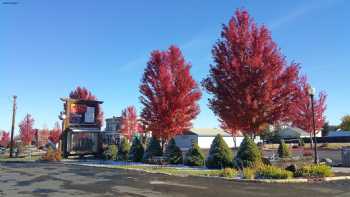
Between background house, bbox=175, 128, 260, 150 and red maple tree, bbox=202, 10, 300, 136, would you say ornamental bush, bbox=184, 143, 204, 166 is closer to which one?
red maple tree, bbox=202, 10, 300, 136

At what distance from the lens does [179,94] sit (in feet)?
110

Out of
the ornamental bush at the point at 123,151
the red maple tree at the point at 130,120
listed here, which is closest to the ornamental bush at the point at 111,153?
the ornamental bush at the point at 123,151

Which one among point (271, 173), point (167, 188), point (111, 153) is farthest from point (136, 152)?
point (167, 188)

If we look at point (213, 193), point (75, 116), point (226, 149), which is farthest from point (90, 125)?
point (213, 193)

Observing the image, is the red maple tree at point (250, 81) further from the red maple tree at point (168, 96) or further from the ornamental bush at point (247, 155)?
the red maple tree at point (168, 96)

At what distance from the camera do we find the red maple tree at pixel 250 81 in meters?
23.9

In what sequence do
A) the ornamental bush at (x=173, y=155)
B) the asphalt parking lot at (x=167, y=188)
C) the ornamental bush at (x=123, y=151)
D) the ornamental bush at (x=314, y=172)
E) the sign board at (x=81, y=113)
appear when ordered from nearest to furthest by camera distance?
1. the asphalt parking lot at (x=167, y=188)
2. the ornamental bush at (x=314, y=172)
3. the ornamental bush at (x=173, y=155)
4. the ornamental bush at (x=123, y=151)
5. the sign board at (x=81, y=113)

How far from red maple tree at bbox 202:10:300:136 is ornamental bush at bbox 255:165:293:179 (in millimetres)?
5559

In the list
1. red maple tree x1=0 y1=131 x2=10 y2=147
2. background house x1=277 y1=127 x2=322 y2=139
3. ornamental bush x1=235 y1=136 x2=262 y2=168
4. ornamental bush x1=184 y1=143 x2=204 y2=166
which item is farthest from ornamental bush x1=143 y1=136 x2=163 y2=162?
red maple tree x1=0 y1=131 x2=10 y2=147

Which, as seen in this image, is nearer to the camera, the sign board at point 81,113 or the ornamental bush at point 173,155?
the ornamental bush at point 173,155

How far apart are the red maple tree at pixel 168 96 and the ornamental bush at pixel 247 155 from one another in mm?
10754

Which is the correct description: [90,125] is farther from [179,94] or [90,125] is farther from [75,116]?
[179,94]

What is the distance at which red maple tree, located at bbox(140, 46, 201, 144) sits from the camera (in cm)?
3319

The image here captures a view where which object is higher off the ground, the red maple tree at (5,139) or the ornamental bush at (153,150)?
the red maple tree at (5,139)
